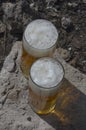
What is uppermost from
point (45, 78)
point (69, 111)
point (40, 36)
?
point (40, 36)

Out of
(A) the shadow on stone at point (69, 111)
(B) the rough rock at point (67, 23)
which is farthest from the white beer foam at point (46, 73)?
(B) the rough rock at point (67, 23)

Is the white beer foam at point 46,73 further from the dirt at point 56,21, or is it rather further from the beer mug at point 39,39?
the dirt at point 56,21

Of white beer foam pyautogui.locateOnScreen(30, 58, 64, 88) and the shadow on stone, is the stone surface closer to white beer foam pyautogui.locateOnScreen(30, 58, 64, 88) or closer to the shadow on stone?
the shadow on stone

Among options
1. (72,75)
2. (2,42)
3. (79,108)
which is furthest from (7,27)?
(79,108)

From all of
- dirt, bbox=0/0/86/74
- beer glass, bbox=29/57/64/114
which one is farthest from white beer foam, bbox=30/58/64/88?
dirt, bbox=0/0/86/74

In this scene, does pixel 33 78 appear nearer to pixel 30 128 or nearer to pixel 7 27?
pixel 30 128

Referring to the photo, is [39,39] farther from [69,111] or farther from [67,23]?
[67,23]

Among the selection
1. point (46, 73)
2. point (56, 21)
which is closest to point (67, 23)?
point (56, 21)
